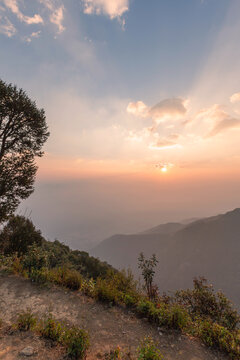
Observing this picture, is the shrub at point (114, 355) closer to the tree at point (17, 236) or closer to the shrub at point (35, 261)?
the shrub at point (35, 261)

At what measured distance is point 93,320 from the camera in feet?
17.7

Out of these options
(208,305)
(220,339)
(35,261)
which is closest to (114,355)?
(220,339)

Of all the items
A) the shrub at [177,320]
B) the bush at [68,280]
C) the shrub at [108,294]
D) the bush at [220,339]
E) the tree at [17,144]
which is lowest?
the bush at [220,339]

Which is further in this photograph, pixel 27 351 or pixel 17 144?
pixel 17 144

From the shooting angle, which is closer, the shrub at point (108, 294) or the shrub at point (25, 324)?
the shrub at point (25, 324)

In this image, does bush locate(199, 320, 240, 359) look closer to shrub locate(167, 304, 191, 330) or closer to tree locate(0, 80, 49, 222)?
shrub locate(167, 304, 191, 330)

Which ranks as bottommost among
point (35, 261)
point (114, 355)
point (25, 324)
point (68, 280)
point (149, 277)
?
point (114, 355)

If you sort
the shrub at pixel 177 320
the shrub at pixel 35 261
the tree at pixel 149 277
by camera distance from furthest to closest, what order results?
1. the shrub at pixel 35 261
2. the tree at pixel 149 277
3. the shrub at pixel 177 320

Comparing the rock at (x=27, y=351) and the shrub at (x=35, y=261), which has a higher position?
the shrub at (x=35, y=261)

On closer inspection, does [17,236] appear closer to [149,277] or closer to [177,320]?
[149,277]

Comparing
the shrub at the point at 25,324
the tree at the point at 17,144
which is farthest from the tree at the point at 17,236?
the shrub at the point at 25,324

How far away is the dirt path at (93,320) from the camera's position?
13.9 feet

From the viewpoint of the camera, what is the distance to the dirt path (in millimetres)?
4223

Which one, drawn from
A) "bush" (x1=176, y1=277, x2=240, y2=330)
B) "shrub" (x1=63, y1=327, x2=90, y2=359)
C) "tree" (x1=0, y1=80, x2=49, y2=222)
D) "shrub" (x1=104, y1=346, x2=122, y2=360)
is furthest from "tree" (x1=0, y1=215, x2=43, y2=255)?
"bush" (x1=176, y1=277, x2=240, y2=330)
